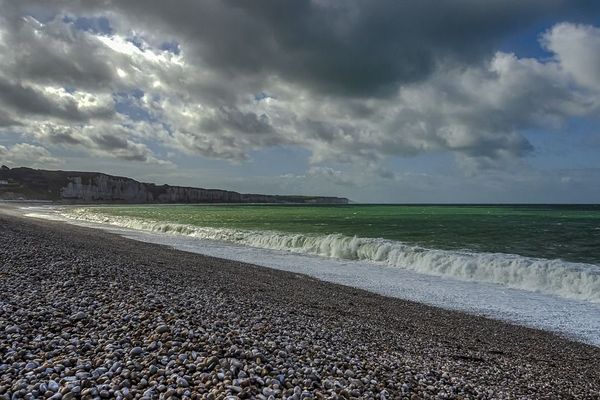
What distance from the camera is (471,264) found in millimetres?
18438

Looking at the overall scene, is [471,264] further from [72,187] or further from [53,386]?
[72,187]

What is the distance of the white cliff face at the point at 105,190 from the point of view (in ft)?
509

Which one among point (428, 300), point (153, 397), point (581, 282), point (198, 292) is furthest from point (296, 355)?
point (581, 282)

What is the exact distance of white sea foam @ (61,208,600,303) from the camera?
15.4 meters

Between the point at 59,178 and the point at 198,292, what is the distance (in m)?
173

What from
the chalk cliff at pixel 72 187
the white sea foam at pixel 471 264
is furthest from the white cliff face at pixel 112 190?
the white sea foam at pixel 471 264

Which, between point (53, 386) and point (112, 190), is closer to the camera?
point (53, 386)

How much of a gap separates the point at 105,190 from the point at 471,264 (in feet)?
567

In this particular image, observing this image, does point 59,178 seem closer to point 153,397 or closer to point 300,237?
point 300,237

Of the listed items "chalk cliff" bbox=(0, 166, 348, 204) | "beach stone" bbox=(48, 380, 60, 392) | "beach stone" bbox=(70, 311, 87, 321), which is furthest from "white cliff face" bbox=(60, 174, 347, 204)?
"beach stone" bbox=(48, 380, 60, 392)

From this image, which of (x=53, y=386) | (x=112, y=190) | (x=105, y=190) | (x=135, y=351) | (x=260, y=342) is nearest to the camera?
(x=53, y=386)

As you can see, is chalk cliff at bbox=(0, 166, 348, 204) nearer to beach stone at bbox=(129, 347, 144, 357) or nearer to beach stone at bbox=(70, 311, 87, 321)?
beach stone at bbox=(70, 311, 87, 321)

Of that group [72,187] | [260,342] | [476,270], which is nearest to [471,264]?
[476,270]

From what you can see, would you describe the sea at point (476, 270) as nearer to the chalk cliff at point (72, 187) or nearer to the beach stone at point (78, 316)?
the beach stone at point (78, 316)
